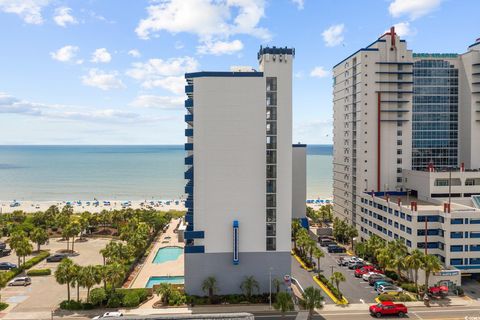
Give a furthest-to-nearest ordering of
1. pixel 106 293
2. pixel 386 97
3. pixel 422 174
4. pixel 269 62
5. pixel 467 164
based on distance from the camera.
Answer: pixel 467 164
pixel 386 97
pixel 422 174
pixel 269 62
pixel 106 293

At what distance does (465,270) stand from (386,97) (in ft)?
141

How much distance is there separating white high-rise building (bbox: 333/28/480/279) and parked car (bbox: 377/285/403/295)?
11.7m

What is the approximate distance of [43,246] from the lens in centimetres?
9125

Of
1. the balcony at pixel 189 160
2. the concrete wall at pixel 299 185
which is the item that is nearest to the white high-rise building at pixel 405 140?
the concrete wall at pixel 299 185

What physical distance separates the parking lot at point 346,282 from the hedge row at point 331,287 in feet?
4.45

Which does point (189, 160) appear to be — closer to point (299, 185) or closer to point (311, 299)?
point (311, 299)

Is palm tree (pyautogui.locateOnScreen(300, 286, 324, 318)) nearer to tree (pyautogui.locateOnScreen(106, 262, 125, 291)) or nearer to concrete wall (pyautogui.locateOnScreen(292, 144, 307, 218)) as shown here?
tree (pyautogui.locateOnScreen(106, 262, 125, 291))

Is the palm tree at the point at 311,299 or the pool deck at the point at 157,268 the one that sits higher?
the palm tree at the point at 311,299

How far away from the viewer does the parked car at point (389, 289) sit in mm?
58447

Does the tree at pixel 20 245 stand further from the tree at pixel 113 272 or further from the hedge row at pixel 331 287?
the hedge row at pixel 331 287

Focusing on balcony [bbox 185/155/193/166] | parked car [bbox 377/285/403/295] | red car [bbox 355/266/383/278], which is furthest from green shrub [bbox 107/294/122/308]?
red car [bbox 355/266/383/278]

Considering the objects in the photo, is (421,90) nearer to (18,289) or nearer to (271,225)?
(271,225)

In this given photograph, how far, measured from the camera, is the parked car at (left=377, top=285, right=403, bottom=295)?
192 ft

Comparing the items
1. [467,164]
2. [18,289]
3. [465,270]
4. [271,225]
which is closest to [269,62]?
[271,225]
